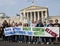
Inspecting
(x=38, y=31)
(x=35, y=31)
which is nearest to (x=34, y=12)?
(x=35, y=31)

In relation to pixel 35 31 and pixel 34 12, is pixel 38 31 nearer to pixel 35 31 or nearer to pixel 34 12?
pixel 35 31

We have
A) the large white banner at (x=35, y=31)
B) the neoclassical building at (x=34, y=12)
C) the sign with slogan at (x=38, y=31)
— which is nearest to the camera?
the large white banner at (x=35, y=31)

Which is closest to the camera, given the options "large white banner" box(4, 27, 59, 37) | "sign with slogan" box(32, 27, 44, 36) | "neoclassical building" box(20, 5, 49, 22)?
"large white banner" box(4, 27, 59, 37)

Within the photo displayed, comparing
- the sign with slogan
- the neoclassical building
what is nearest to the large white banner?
the sign with slogan

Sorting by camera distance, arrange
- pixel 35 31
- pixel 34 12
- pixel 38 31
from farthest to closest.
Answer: pixel 34 12 → pixel 35 31 → pixel 38 31

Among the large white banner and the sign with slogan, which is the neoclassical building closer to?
the large white banner

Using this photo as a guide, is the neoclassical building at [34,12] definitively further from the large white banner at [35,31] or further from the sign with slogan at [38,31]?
the sign with slogan at [38,31]

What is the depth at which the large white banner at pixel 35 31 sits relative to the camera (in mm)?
16091

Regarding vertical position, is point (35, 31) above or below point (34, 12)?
below

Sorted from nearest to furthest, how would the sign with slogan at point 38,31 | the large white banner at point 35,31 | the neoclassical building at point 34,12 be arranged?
the large white banner at point 35,31 → the sign with slogan at point 38,31 → the neoclassical building at point 34,12

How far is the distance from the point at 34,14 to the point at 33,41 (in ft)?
285

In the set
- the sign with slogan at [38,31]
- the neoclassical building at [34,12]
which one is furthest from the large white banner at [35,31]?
the neoclassical building at [34,12]

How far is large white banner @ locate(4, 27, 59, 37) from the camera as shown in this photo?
1609cm

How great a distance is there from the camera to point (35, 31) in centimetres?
1689
